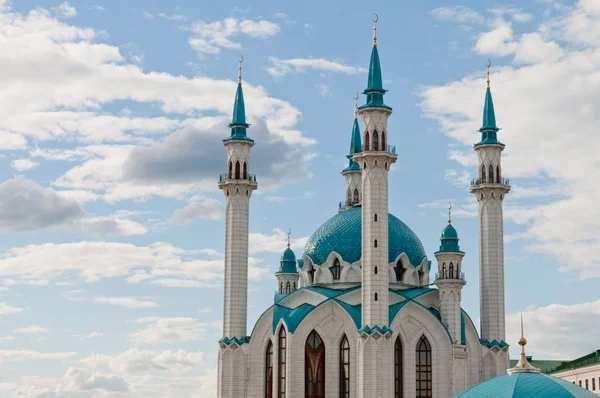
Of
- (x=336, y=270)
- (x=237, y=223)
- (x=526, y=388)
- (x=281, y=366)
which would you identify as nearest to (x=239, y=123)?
(x=237, y=223)

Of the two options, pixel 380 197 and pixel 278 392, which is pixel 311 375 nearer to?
pixel 278 392

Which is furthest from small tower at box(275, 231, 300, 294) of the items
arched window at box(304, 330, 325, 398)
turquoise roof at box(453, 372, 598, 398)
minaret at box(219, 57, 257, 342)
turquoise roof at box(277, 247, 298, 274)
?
turquoise roof at box(453, 372, 598, 398)

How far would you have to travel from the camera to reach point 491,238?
68.2 m

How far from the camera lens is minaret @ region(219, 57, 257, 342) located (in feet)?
220

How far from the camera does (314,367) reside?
63.4 metres

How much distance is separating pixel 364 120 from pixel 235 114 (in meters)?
10.2

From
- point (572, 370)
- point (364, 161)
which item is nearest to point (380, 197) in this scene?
point (364, 161)

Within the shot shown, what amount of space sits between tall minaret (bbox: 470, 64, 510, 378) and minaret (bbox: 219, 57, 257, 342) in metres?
14.9

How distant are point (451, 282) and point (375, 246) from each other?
5901 millimetres

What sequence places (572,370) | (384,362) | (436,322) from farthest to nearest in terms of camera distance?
(572,370) < (436,322) < (384,362)

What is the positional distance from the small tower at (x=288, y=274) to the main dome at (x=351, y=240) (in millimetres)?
7281

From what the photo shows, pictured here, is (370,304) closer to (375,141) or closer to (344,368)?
(344,368)

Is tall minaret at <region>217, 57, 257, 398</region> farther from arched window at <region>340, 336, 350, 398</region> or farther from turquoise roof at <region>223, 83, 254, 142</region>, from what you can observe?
arched window at <region>340, 336, 350, 398</region>

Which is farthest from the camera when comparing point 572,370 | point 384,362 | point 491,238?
point 572,370
